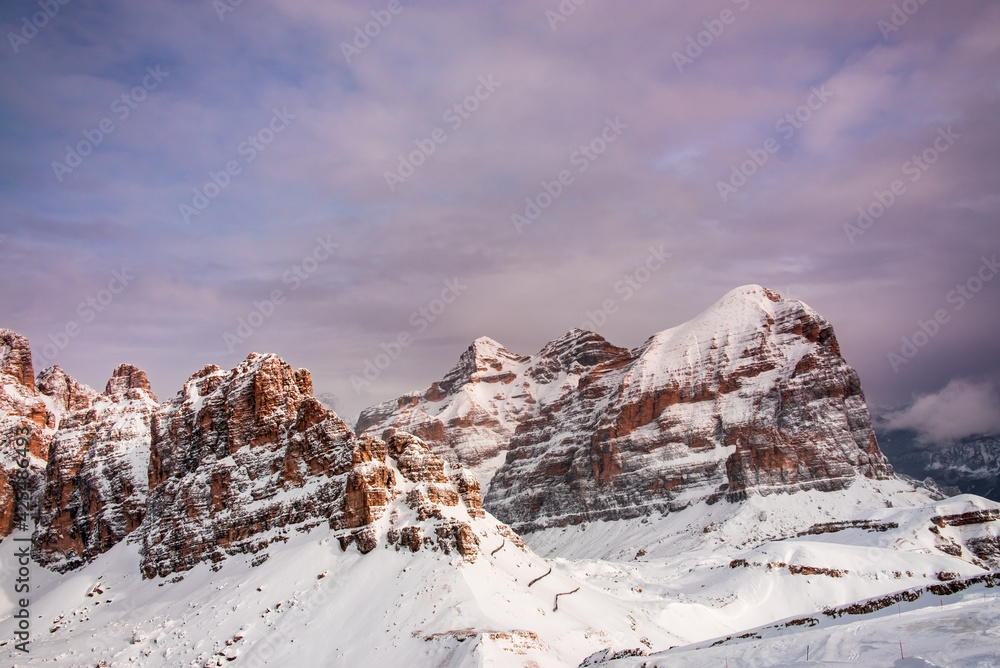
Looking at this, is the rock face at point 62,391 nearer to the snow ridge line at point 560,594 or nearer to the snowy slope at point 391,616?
the snowy slope at point 391,616

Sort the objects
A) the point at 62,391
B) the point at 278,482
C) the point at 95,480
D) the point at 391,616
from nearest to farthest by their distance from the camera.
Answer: the point at 391,616 < the point at 278,482 < the point at 95,480 < the point at 62,391

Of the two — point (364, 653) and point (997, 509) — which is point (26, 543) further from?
point (997, 509)

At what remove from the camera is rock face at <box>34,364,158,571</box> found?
453ft

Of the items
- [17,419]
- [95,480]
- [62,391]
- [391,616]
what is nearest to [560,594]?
[391,616]

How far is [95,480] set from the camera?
146 m

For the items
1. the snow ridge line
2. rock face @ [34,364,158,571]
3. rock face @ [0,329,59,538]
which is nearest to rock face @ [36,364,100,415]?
rock face @ [0,329,59,538]

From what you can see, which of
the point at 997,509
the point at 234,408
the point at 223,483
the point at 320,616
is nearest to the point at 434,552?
the point at 320,616

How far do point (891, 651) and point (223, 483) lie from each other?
90.1 m

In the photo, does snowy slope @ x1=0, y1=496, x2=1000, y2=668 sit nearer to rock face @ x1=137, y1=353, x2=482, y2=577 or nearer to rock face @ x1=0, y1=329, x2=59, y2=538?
rock face @ x1=137, y1=353, x2=482, y2=577

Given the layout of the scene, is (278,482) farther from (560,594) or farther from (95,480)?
(95,480)

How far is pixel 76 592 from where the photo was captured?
365ft

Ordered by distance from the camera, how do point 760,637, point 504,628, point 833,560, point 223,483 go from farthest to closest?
1. point 833,560
2. point 223,483
3. point 504,628
4. point 760,637

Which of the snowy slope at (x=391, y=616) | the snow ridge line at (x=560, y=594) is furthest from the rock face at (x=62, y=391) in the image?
the snow ridge line at (x=560, y=594)

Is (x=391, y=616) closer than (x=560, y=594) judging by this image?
Yes
